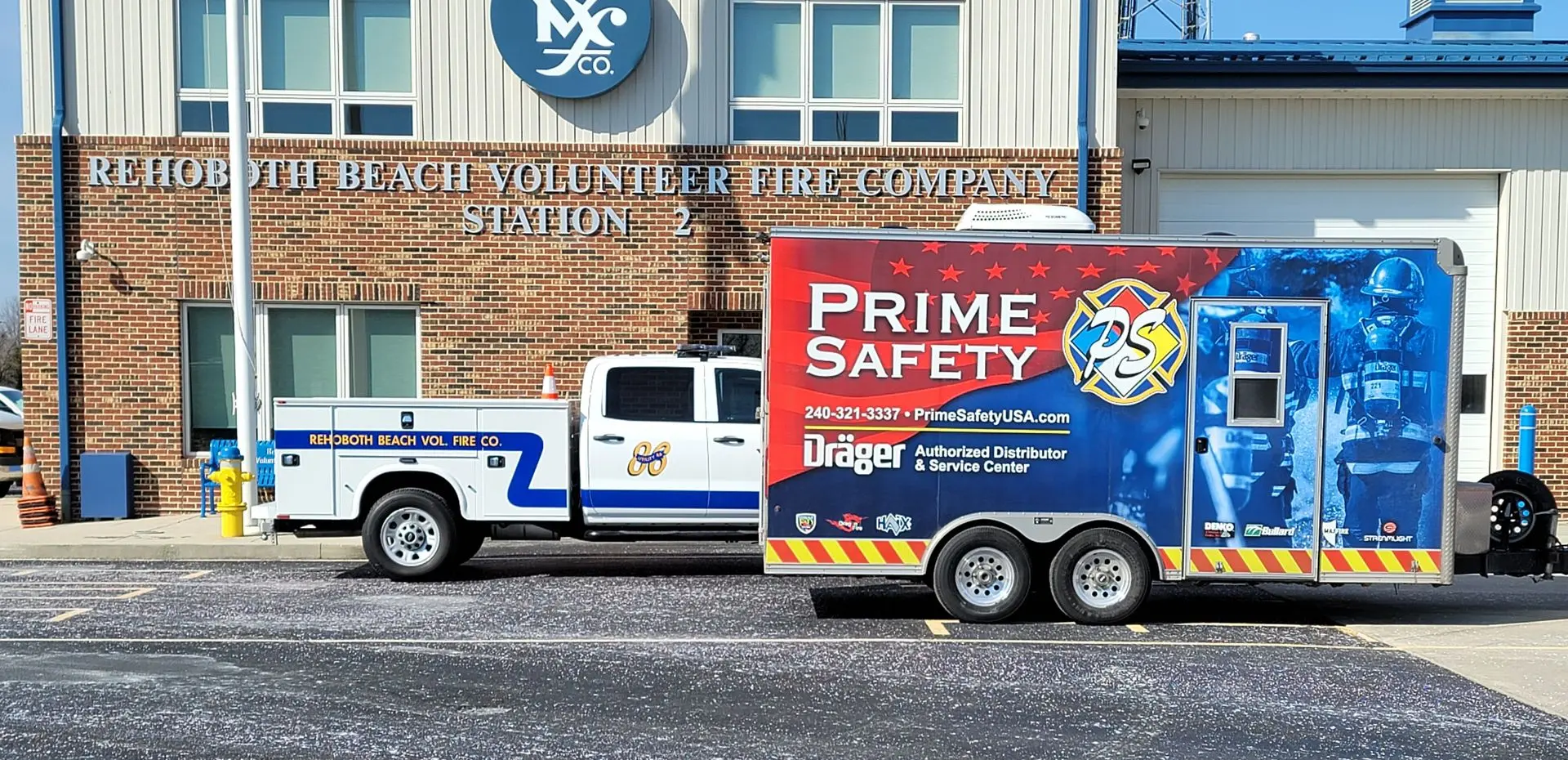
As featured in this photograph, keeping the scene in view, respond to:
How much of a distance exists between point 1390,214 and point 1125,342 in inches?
352

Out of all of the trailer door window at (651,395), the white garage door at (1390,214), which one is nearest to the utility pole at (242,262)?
the trailer door window at (651,395)

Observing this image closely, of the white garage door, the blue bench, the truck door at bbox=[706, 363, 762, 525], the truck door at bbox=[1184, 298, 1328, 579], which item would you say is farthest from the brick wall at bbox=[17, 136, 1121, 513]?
the truck door at bbox=[1184, 298, 1328, 579]

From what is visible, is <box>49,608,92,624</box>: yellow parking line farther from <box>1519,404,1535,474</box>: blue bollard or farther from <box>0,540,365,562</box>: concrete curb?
<box>1519,404,1535,474</box>: blue bollard

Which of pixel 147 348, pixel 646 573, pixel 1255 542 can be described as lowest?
pixel 646 573

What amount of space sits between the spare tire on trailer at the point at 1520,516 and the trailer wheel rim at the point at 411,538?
7770mm

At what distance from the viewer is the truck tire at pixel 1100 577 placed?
28.4 ft

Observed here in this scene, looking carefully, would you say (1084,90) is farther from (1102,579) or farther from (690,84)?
(1102,579)

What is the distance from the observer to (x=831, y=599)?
978 centimetres

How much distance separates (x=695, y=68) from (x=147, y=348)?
22.2 feet

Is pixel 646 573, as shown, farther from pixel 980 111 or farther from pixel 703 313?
pixel 980 111

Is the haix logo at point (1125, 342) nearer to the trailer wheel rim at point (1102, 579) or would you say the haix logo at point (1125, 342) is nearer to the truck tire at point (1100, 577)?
the truck tire at point (1100, 577)

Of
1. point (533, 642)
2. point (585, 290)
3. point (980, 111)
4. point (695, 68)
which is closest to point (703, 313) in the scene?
point (585, 290)

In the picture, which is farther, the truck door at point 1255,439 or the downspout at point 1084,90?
the downspout at point 1084,90

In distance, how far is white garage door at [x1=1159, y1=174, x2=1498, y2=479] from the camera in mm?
15609
